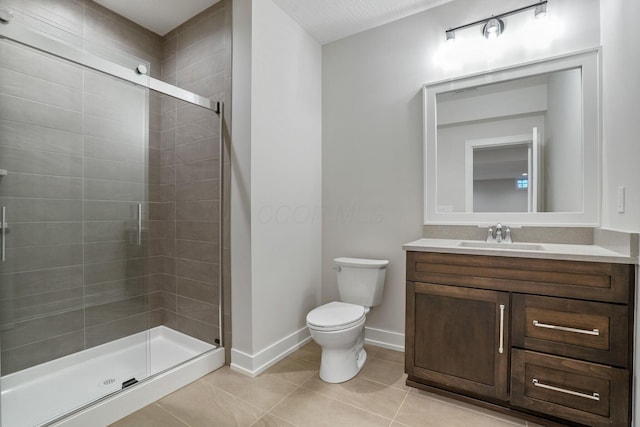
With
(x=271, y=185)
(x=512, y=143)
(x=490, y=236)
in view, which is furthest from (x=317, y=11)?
(x=490, y=236)

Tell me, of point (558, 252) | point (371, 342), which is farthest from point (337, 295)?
point (558, 252)

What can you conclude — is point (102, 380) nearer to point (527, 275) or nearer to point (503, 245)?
point (527, 275)

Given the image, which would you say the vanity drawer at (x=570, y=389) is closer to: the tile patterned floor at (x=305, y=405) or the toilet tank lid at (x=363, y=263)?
the tile patterned floor at (x=305, y=405)

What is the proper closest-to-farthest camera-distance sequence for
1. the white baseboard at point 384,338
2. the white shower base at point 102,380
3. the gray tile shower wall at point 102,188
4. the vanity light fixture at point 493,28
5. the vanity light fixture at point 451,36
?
the white shower base at point 102,380 < the gray tile shower wall at point 102,188 < the vanity light fixture at point 493,28 < the vanity light fixture at point 451,36 < the white baseboard at point 384,338

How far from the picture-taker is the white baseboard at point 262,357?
2.03m

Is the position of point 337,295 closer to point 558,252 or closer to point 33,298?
point 558,252

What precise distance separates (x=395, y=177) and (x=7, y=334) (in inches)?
108

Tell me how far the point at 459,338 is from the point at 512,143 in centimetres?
134

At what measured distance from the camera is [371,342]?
2.51 meters

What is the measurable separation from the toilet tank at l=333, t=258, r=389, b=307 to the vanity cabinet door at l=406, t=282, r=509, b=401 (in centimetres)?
44

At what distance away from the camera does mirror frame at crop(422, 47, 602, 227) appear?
179cm

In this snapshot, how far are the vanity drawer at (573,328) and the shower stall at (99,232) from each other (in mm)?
1949

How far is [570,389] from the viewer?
1.43 metres

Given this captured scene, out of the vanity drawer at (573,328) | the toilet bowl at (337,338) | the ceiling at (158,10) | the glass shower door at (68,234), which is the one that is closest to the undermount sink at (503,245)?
the vanity drawer at (573,328)
